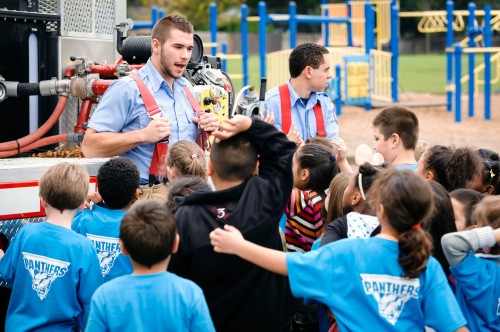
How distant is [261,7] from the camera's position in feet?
64.0

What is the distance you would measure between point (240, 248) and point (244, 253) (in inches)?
1.0

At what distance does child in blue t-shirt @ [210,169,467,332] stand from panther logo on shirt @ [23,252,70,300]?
1.04 metres

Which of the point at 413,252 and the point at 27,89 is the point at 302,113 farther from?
the point at 413,252

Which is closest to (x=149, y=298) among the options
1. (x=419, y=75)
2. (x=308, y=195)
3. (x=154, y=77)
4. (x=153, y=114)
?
(x=308, y=195)

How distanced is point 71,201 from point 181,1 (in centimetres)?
4815

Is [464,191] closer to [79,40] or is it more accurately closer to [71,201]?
[71,201]

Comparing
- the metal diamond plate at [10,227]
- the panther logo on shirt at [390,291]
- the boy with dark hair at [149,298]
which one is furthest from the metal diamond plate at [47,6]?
the panther logo on shirt at [390,291]

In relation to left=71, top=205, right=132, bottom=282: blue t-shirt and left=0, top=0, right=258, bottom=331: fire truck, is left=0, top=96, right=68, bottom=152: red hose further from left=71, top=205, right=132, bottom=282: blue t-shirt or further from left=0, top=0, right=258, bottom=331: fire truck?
left=71, top=205, right=132, bottom=282: blue t-shirt

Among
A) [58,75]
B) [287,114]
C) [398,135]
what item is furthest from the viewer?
[287,114]

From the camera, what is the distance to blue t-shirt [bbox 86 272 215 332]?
3340 mm

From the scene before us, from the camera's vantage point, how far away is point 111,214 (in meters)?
4.51

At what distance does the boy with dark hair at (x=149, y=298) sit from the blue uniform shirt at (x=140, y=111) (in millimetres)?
2034

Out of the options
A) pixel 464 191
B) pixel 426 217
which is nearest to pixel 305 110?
pixel 464 191

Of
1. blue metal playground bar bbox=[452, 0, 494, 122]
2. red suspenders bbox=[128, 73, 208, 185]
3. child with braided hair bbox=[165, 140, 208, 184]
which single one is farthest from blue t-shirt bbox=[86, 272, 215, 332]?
blue metal playground bar bbox=[452, 0, 494, 122]
